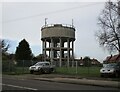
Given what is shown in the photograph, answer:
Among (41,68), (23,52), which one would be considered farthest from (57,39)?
(41,68)

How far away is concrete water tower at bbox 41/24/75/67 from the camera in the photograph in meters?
79.1

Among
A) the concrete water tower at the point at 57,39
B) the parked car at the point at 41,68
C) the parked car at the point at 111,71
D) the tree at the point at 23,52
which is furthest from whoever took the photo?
the tree at the point at 23,52

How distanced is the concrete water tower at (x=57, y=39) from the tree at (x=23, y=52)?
16939 millimetres

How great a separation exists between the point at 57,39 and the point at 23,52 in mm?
22591

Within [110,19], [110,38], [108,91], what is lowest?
[108,91]

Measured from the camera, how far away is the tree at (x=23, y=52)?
98287 millimetres

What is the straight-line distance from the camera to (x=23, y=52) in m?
100

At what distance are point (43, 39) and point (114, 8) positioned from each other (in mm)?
42542

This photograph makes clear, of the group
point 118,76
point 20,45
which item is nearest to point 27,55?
point 20,45

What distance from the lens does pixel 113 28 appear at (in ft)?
140

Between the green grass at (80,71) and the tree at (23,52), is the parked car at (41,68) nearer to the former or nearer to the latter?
the green grass at (80,71)

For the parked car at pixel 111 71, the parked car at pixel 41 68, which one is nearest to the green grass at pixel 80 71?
the parked car at pixel 41 68

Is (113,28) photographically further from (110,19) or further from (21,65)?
(21,65)

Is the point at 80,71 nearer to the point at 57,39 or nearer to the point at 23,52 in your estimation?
the point at 57,39
